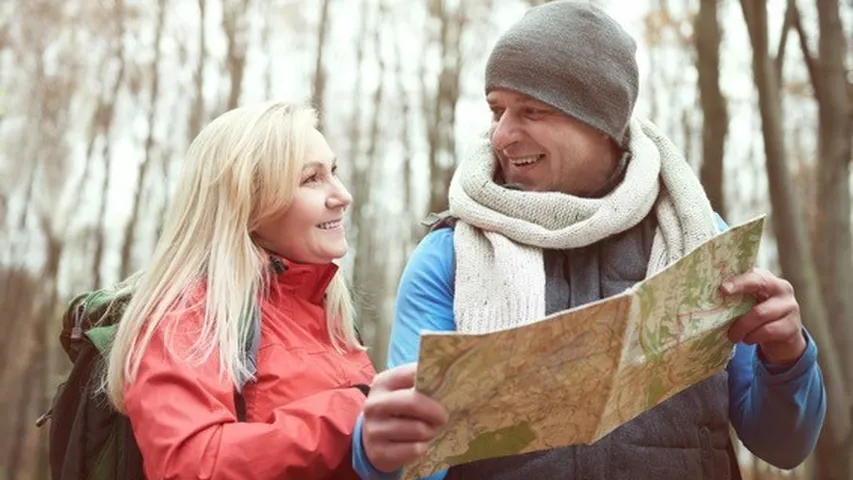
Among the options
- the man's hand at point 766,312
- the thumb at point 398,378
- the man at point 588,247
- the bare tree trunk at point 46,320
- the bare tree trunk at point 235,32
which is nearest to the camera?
the thumb at point 398,378

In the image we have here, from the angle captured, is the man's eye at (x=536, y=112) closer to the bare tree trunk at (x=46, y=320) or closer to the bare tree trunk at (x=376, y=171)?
the bare tree trunk at (x=376, y=171)

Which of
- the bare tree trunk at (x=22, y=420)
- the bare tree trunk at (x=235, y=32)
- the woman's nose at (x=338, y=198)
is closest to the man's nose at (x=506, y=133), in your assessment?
the woman's nose at (x=338, y=198)

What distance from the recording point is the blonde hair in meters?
2.28

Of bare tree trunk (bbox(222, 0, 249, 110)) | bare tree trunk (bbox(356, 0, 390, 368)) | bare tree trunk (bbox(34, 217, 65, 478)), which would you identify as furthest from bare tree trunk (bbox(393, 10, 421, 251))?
bare tree trunk (bbox(34, 217, 65, 478))

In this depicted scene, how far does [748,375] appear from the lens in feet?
7.80

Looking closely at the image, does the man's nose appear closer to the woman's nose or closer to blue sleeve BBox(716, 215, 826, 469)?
the woman's nose

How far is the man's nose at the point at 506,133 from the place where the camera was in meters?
2.39

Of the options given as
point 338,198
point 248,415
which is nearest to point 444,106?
point 338,198

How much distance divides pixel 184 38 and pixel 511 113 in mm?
20472

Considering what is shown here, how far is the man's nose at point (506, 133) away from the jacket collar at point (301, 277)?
61 cm

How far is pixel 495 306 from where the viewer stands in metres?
2.21

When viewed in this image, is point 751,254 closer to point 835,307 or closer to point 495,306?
point 495,306

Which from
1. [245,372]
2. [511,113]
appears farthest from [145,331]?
[511,113]

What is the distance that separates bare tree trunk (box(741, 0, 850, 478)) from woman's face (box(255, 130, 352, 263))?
4163mm
